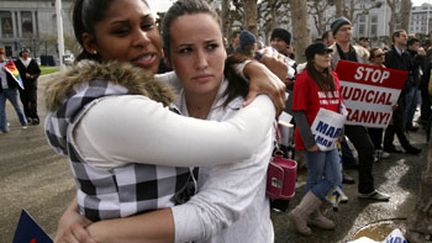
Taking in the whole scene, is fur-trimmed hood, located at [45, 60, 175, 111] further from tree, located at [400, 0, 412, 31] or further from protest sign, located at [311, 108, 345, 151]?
tree, located at [400, 0, 412, 31]

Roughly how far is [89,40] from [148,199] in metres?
0.50

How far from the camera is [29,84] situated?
31.0ft

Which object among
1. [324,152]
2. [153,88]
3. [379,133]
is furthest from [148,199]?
[379,133]

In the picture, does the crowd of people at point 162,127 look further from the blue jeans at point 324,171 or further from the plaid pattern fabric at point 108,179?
the blue jeans at point 324,171

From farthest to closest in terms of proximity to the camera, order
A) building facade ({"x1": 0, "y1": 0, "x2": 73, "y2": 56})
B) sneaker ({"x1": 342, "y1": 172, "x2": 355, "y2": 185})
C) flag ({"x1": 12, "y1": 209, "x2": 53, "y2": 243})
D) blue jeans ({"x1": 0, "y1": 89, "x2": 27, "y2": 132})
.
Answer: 1. building facade ({"x1": 0, "y1": 0, "x2": 73, "y2": 56})
2. blue jeans ({"x1": 0, "y1": 89, "x2": 27, "y2": 132})
3. sneaker ({"x1": 342, "y1": 172, "x2": 355, "y2": 185})
4. flag ({"x1": 12, "y1": 209, "x2": 53, "y2": 243})

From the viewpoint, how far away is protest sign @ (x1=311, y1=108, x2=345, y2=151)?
3557mm

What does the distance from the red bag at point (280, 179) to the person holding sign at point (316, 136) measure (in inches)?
85.3

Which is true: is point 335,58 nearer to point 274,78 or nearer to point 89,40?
point 274,78

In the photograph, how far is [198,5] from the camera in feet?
4.07

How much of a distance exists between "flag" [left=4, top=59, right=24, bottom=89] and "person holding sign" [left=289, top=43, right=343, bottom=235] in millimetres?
7400

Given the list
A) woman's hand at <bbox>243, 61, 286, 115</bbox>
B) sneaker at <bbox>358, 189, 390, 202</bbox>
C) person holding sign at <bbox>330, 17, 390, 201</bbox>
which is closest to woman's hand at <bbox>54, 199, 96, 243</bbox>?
woman's hand at <bbox>243, 61, 286, 115</bbox>

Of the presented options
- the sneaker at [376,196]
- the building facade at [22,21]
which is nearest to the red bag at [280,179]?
the sneaker at [376,196]

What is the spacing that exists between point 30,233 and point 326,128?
273cm

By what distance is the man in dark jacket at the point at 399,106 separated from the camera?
6.10m
